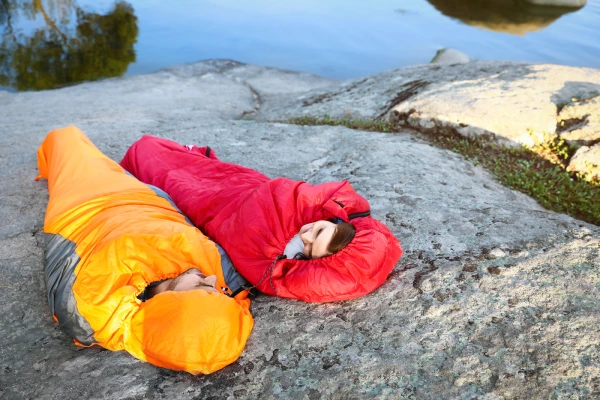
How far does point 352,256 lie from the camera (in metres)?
2.73

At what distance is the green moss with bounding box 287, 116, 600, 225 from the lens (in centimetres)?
428

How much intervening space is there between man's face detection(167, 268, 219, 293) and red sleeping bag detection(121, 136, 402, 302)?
1.11 feet

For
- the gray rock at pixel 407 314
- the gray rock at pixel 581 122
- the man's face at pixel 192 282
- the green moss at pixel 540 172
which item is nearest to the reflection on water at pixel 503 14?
the gray rock at pixel 581 122

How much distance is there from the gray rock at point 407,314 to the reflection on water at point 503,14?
41.8ft

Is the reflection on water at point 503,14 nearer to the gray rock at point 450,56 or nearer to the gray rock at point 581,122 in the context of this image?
the gray rock at point 450,56

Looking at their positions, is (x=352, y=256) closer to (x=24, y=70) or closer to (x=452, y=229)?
(x=452, y=229)

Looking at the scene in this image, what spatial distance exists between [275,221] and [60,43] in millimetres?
10539

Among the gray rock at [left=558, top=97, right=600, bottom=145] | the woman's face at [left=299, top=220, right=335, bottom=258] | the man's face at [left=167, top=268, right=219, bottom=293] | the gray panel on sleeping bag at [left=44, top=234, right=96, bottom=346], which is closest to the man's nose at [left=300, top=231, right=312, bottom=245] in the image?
the woman's face at [left=299, top=220, right=335, bottom=258]

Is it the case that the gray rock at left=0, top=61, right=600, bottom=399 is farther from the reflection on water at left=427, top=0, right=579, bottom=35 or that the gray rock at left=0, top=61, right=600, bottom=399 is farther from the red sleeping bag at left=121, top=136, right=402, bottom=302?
the reflection on water at left=427, top=0, right=579, bottom=35

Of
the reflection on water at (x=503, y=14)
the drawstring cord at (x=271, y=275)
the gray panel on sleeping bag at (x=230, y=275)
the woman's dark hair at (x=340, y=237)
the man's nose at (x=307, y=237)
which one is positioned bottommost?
the gray panel on sleeping bag at (x=230, y=275)

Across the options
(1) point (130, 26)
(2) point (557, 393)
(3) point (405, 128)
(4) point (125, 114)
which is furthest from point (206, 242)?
(1) point (130, 26)

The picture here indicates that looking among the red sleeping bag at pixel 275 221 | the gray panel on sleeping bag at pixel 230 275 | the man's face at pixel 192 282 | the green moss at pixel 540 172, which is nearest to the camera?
the man's face at pixel 192 282

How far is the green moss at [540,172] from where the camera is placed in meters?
4.28

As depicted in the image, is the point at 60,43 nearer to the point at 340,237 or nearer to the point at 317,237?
the point at 317,237
